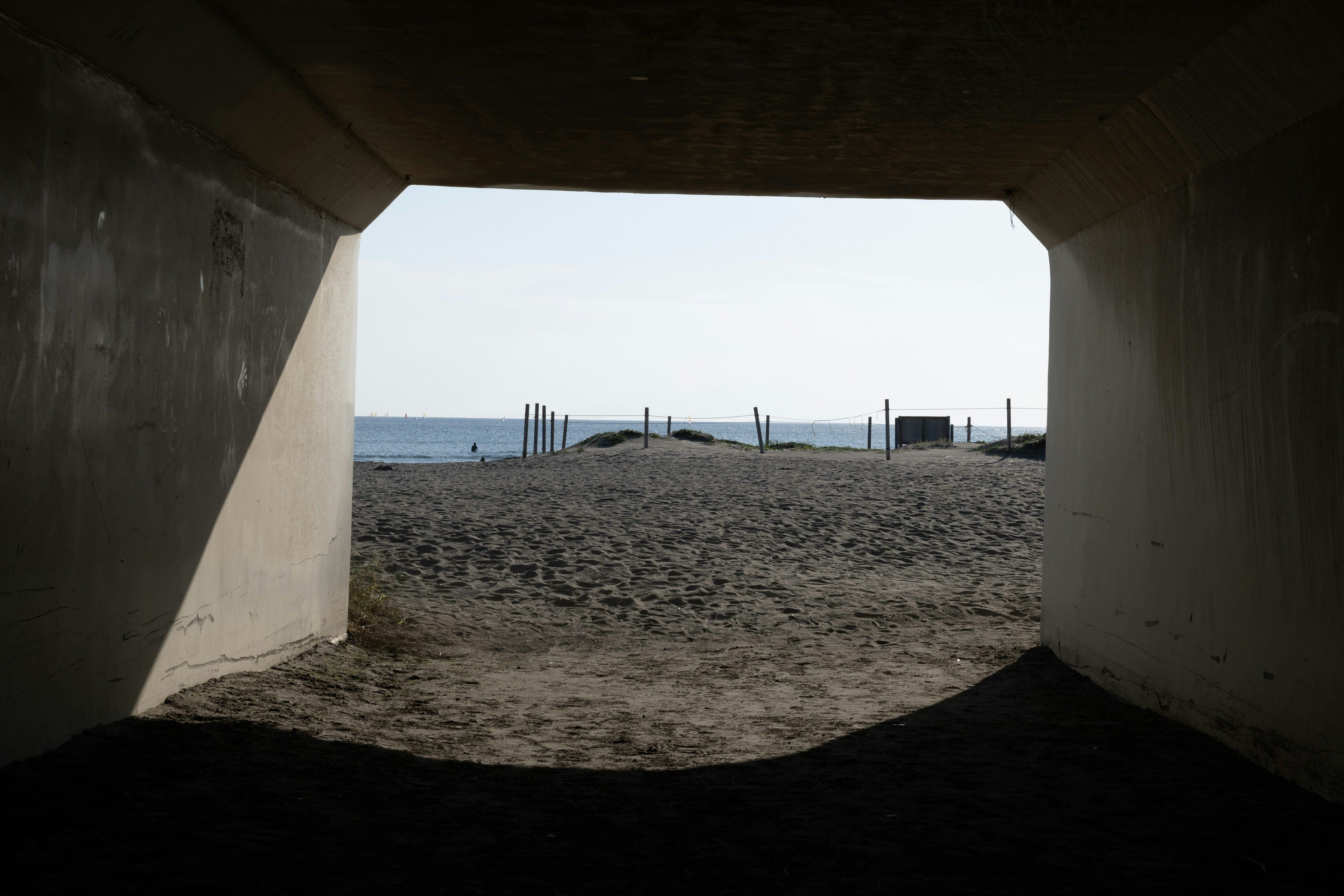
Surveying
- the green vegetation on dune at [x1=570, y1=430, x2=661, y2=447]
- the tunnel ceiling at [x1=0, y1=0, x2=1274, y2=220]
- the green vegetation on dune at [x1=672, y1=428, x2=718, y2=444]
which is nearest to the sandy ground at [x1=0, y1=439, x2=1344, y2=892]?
the tunnel ceiling at [x1=0, y1=0, x2=1274, y2=220]

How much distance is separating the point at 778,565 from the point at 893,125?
6290 mm

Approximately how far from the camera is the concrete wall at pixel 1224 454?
3.94 m

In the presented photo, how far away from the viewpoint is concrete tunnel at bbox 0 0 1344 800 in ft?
12.5

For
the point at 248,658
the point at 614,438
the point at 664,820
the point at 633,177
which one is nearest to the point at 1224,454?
the point at 664,820

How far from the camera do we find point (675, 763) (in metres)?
4.82

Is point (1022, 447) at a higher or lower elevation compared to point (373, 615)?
higher

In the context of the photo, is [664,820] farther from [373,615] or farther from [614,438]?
[614,438]

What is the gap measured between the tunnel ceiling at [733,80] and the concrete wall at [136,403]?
767mm

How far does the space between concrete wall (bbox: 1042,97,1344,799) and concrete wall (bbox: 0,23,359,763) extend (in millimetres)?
4601

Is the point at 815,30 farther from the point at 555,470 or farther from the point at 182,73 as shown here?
the point at 555,470

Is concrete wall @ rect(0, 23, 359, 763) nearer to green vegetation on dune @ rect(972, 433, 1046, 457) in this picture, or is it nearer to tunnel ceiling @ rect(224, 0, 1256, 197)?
tunnel ceiling @ rect(224, 0, 1256, 197)

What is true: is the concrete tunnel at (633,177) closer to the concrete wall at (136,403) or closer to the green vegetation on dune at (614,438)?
the concrete wall at (136,403)

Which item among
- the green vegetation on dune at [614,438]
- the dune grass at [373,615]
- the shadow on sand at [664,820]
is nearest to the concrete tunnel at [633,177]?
the shadow on sand at [664,820]

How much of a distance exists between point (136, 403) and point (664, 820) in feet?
9.06
